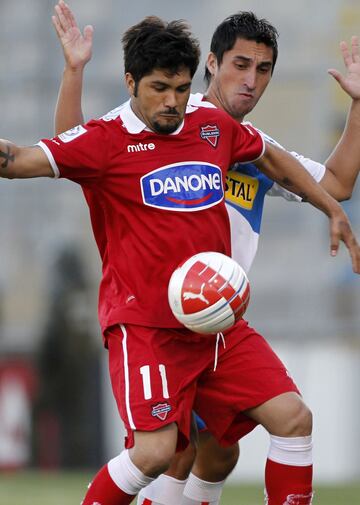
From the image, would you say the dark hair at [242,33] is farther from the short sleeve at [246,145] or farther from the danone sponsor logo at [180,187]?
the danone sponsor logo at [180,187]

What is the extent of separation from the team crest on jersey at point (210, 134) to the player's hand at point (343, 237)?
0.66 meters

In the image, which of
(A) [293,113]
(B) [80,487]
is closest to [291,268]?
(A) [293,113]

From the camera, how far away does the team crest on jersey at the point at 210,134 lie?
6129 millimetres

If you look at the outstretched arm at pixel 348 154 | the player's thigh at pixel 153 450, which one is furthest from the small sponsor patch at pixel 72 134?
the outstretched arm at pixel 348 154

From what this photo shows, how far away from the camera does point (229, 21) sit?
Result: 6.76m

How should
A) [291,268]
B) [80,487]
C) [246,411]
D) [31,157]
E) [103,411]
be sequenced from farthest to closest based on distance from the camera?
1. [291,268]
2. [103,411]
3. [80,487]
4. [246,411]
5. [31,157]

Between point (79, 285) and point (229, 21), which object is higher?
point (229, 21)

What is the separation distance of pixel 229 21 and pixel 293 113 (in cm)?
1214

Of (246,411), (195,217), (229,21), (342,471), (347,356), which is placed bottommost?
(342,471)

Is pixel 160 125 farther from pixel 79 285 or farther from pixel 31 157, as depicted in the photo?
Answer: pixel 79 285

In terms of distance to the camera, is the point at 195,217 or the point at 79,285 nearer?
the point at 195,217

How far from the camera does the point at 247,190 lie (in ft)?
21.7

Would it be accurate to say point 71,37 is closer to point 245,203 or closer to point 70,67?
point 70,67

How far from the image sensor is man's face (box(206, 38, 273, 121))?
659 cm
